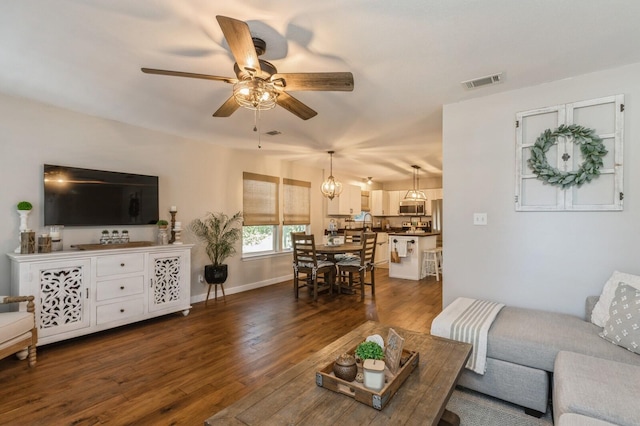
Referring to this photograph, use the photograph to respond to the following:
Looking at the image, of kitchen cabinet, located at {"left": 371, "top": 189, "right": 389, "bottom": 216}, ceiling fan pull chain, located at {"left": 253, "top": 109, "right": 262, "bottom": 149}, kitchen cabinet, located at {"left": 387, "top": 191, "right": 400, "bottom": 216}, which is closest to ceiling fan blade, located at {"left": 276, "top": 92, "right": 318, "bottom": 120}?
ceiling fan pull chain, located at {"left": 253, "top": 109, "right": 262, "bottom": 149}

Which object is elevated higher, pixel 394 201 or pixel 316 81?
pixel 316 81

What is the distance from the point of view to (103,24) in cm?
188

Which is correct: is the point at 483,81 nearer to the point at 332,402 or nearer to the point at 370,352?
the point at 370,352

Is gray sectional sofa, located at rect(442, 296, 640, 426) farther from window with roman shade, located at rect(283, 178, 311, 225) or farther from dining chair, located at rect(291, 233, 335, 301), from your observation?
window with roman shade, located at rect(283, 178, 311, 225)

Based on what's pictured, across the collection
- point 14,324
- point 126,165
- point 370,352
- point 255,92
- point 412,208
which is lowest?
point 14,324

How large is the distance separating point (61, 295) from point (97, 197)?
1.16 metres

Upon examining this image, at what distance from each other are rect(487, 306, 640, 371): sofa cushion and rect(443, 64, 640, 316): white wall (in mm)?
462

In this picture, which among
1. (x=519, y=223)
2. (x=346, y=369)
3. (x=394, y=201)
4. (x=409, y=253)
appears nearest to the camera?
(x=346, y=369)

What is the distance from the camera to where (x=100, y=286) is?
322cm

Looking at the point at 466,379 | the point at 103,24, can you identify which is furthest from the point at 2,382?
the point at 466,379

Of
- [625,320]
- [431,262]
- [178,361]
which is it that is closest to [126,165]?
[178,361]

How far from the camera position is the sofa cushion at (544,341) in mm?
1879

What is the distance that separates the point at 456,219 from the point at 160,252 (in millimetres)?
3478

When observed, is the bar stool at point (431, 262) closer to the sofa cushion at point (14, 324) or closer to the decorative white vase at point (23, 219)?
the sofa cushion at point (14, 324)
